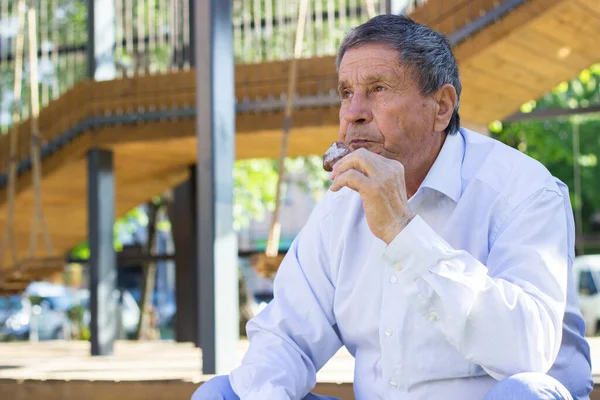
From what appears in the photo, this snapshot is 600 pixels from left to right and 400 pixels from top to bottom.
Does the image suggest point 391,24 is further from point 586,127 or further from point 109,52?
point 586,127

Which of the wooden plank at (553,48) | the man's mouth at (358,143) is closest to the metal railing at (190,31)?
the wooden plank at (553,48)

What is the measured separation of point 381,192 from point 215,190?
2.96 meters

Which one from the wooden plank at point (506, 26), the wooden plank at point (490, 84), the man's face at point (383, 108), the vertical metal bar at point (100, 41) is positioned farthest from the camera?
the vertical metal bar at point (100, 41)

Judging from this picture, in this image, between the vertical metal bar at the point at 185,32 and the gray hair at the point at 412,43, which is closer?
the gray hair at the point at 412,43

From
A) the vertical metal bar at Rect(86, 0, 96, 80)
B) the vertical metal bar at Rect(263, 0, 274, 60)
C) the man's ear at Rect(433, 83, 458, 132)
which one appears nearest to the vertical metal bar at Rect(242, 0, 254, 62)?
the vertical metal bar at Rect(263, 0, 274, 60)

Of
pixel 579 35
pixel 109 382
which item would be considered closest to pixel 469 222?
pixel 109 382

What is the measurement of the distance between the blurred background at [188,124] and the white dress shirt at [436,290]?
57.1 inches

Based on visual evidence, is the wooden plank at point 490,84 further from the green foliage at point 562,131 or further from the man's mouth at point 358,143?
the green foliage at point 562,131

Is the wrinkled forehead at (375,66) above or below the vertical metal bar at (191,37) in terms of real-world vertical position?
above

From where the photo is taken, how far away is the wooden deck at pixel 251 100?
244 inches

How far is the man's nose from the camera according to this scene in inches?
94.4

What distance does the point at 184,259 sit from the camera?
33.2 ft

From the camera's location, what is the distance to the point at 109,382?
453 cm

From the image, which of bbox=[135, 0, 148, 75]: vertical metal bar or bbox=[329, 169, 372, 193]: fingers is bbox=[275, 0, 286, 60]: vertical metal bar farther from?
bbox=[329, 169, 372, 193]: fingers
